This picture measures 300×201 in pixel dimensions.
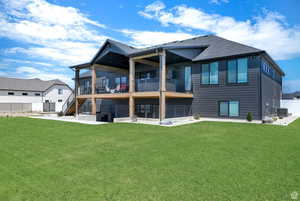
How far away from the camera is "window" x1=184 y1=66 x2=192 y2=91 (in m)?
18.2

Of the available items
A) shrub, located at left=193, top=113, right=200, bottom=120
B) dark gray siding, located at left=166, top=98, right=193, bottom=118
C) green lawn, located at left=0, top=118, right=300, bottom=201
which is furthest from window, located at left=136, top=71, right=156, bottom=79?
green lawn, located at left=0, top=118, right=300, bottom=201

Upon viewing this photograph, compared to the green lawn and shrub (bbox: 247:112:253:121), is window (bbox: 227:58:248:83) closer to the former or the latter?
shrub (bbox: 247:112:253:121)

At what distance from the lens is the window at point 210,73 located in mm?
16719

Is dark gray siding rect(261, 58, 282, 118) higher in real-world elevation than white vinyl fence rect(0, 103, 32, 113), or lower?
higher

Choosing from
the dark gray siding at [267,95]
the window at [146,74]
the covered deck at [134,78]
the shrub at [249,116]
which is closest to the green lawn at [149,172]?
the covered deck at [134,78]

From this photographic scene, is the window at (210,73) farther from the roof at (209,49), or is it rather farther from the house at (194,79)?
the roof at (209,49)

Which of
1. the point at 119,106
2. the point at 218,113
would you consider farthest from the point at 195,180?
the point at 119,106

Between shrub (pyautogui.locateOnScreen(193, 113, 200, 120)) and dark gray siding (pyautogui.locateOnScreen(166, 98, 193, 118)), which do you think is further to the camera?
dark gray siding (pyautogui.locateOnScreen(166, 98, 193, 118))

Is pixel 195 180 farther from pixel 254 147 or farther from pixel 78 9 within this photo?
pixel 78 9

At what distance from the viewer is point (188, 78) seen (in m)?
18.3

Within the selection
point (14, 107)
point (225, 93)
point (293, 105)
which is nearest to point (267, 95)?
point (225, 93)

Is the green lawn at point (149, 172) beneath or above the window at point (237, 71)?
beneath

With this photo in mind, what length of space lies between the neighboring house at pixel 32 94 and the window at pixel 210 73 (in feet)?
97.2

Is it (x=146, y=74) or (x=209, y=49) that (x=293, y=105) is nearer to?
(x=209, y=49)
